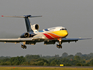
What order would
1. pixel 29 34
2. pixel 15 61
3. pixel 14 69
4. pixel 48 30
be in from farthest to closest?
pixel 15 61
pixel 29 34
pixel 48 30
pixel 14 69

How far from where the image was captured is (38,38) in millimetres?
52000

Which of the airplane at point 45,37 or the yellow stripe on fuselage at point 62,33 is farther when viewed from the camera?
the airplane at point 45,37

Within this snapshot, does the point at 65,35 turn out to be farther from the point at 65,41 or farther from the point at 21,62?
the point at 21,62

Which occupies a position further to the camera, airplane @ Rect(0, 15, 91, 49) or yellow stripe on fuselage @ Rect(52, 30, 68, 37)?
airplane @ Rect(0, 15, 91, 49)

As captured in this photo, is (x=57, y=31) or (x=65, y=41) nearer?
(x=57, y=31)

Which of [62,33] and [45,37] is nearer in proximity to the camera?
[62,33]

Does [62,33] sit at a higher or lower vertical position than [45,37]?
higher

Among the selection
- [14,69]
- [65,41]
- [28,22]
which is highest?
[28,22]

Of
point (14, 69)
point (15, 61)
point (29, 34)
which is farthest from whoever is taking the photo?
point (15, 61)

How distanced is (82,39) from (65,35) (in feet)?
29.0

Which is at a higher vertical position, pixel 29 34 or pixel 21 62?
pixel 29 34

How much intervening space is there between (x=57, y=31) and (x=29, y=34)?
365 inches

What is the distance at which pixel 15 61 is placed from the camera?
209 feet

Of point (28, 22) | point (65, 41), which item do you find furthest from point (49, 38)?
point (28, 22)
